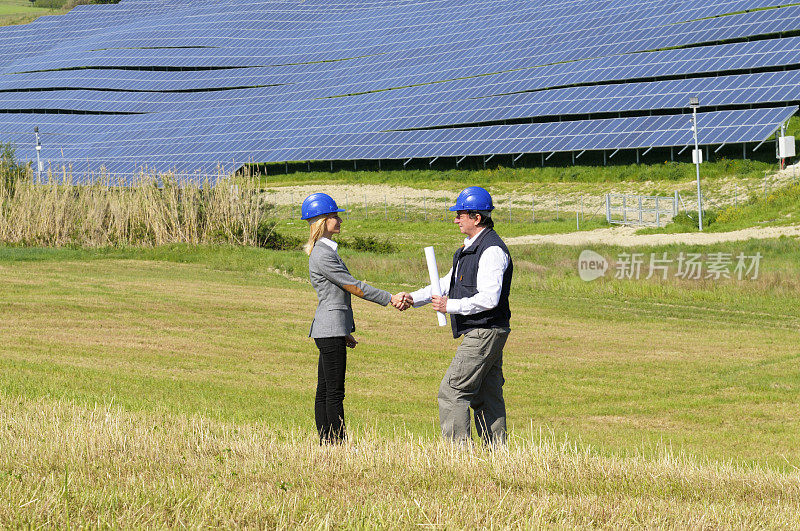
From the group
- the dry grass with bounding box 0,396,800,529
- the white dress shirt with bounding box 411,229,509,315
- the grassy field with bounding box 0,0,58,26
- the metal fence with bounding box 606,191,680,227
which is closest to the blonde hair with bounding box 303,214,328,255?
the white dress shirt with bounding box 411,229,509,315

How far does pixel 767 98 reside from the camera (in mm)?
45969

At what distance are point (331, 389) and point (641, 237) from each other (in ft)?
99.7

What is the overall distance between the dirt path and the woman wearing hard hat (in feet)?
85.5

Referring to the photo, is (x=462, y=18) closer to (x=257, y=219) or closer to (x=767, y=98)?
(x=767, y=98)

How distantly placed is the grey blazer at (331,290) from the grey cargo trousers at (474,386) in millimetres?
882

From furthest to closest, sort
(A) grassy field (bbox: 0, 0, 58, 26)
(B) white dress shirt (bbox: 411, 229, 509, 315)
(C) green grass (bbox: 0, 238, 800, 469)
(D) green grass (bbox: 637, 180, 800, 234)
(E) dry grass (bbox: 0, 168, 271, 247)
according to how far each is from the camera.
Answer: (A) grassy field (bbox: 0, 0, 58, 26) < (D) green grass (bbox: 637, 180, 800, 234) < (E) dry grass (bbox: 0, 168, 271, 247) < (C) green grass (bbox: 0, 238, 800, 469) < (B) white dress shirt (bbox: 411, 229, 509, 315)

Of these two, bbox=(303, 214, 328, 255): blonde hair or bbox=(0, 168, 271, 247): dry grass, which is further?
bbox=(0, 168, 271, 247): dry grass

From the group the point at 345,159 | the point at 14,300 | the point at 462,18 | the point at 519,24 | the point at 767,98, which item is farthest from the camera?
the point at 462,18

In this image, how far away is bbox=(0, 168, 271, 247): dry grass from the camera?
111ft


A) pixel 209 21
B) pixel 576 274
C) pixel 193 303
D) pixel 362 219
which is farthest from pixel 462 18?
pixel 193 303

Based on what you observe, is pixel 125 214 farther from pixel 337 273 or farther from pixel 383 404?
pixel 337 273

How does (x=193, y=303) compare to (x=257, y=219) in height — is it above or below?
below

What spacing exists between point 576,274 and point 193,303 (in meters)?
11.6

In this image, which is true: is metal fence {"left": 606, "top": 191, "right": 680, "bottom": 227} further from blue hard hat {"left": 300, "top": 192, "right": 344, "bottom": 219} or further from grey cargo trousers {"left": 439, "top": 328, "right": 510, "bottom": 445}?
blue hard hat {"left": 300, "top": 192, "right": 344, "bottom": 219}
